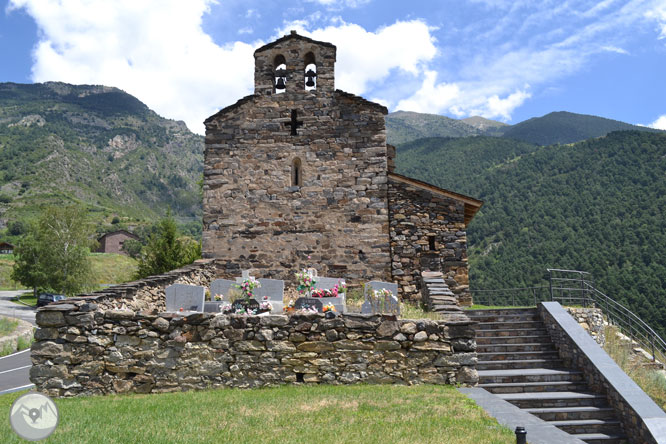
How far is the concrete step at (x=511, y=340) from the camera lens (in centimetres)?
1012

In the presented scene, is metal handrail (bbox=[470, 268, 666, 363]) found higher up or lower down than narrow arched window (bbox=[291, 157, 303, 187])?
lower down

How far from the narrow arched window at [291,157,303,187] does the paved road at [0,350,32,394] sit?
9.87 metres

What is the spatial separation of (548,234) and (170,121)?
555 feet

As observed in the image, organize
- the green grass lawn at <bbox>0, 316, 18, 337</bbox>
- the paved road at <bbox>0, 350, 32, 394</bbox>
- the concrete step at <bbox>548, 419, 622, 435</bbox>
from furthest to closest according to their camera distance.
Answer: the green grass lawn at <bbox>0, 316, 18, 337</bbox>, the paved road at <bbox>0, 350, 32, 394</bbox>, the concrete step at <bbox>548, 419, 622, 435</bbox>

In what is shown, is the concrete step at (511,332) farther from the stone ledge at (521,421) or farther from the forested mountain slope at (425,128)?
the forested mountain slope at (425,128)

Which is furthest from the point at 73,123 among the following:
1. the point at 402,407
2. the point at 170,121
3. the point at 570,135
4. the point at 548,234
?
the point at 402,407

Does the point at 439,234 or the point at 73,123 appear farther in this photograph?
the point at 73,123

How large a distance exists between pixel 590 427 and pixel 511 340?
2899 mm

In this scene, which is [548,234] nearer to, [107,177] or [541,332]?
[541,332]

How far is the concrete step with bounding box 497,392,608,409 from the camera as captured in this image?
7.88 meters

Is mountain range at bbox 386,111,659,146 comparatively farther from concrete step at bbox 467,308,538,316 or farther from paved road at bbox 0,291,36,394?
concrete step at bbox 467,308,538,316

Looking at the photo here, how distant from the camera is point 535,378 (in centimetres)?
867

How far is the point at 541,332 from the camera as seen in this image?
35.2 ft

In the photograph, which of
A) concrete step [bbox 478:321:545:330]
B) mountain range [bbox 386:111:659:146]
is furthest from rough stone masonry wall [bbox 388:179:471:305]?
mountain range [bbox 386:111:659:146]
